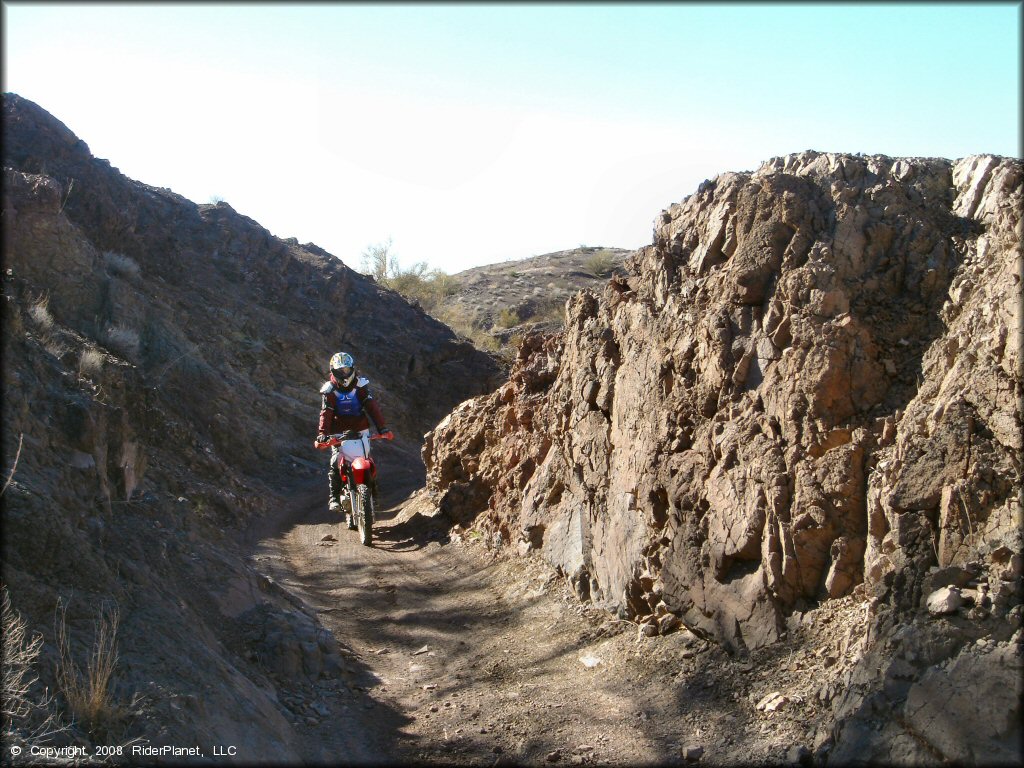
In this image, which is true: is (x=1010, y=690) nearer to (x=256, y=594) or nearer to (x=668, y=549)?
(x=668, y=549)

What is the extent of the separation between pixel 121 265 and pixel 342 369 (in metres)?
11.9

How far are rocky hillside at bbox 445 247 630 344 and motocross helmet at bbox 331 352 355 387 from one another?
2321cm

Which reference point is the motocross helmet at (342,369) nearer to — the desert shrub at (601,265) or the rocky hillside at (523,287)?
the rocky hillside at (523,287)

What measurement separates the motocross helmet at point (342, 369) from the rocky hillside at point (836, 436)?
13.3ft

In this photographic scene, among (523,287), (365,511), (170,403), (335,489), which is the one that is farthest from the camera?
(523,287)

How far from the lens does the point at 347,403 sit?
11992 mm

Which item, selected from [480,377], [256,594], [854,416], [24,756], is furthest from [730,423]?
[480,377]

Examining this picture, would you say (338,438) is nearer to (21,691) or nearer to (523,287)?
(21,691)

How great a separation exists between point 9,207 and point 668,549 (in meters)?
12.8

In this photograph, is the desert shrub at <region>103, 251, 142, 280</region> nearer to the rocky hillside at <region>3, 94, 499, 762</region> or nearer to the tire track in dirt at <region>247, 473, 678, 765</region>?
the rocky hillside at <region>3, 94, 499, 762</region>

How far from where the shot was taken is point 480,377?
29266 mm

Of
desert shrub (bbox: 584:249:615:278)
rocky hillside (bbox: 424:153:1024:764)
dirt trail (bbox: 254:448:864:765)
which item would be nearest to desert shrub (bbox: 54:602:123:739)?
dirt trail (bbox: 254:448:864:765)

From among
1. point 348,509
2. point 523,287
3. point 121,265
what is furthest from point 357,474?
point 523,287

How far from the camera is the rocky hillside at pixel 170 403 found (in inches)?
215
